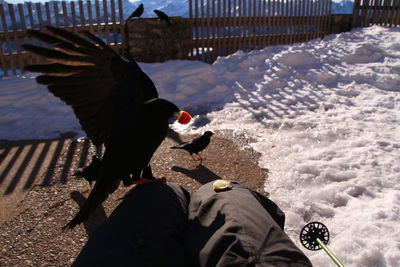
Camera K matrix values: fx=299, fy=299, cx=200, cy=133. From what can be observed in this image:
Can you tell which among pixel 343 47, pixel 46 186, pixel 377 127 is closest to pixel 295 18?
pixel 343 47

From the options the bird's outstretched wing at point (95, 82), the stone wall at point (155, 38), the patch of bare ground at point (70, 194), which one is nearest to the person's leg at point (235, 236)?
the bird's outstretched wing at point (95, 82)

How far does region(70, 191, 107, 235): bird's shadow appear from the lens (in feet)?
9.75

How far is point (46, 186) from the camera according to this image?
12.4ft

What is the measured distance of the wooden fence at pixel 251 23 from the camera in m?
9.37

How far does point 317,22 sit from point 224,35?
4.18 metres

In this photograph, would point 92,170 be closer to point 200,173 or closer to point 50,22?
point 200,173

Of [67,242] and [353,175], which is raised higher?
[353,175]

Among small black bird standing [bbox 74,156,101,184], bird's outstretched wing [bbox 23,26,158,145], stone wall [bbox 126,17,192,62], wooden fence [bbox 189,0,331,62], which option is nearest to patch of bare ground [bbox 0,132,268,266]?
small black bird standing [bbox 74,156,101,184]

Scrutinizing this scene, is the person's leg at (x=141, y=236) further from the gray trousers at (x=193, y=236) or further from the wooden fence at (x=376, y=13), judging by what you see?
the wooden fence at (x=376, y=13)

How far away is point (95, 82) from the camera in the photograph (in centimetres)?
244

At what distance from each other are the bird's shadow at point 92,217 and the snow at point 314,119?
73.7 inches

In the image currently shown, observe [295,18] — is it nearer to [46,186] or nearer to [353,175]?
[353,175]

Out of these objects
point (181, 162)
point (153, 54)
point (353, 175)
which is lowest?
point (181, 162)

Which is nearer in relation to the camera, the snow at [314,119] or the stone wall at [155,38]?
the snow at [314,119]
